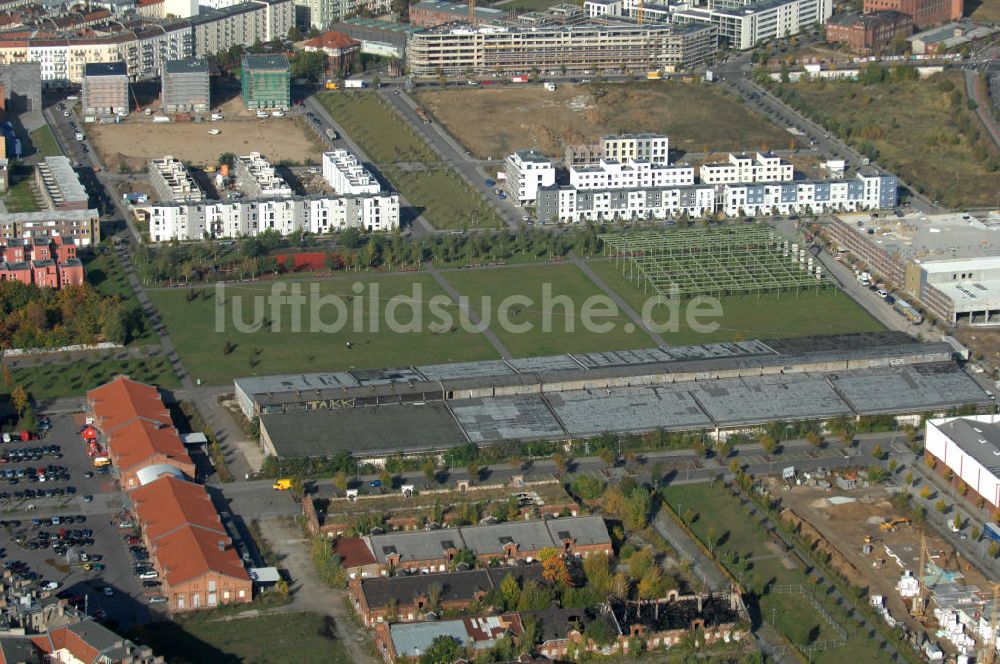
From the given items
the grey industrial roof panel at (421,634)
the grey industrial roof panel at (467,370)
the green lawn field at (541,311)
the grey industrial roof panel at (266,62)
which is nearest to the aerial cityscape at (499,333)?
the grey industrial roof panel at (421,634)

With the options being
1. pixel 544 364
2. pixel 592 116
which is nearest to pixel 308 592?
pixel 544 364

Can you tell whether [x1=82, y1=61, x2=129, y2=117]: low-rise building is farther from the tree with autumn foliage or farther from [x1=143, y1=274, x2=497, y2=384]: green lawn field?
the tree with autumn foliage

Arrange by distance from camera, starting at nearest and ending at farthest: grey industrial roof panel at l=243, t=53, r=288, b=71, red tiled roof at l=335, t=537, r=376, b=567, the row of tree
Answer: red tiled roof at l=335, t=537, r=376, b=567 → the row of tree → grey industrial roof panel at l=243, t=53, r=288, b=71

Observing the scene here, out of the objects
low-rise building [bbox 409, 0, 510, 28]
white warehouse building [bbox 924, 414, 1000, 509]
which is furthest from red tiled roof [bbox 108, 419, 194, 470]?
low-rise building [bbox 409, 0, 510, 28]

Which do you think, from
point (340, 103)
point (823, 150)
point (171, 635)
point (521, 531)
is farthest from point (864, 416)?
point (340, 103)

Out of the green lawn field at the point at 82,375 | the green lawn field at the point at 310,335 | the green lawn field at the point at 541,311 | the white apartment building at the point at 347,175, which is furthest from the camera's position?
the white apartment building at the point at 347,175

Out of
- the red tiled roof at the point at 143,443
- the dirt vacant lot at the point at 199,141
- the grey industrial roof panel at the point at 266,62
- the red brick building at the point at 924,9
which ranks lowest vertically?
the red tiled roof at the point at 143,443

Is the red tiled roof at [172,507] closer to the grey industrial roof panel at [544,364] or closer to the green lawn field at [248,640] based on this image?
the green lawn field at [248,640]
